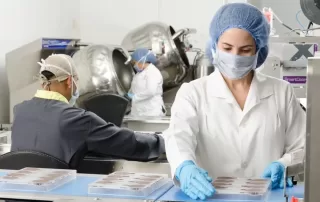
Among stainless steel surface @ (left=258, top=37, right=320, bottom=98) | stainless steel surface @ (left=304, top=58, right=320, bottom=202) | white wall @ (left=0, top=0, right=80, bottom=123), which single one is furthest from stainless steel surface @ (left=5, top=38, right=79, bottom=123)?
stainless steel surface @ (left=304, top=58, right=320, bottom=202)

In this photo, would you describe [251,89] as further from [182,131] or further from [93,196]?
[93,196]

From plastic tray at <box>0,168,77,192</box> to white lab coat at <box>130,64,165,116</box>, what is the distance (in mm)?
1737

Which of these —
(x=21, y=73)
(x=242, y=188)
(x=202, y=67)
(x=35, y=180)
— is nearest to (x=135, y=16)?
(x=202, y=67)

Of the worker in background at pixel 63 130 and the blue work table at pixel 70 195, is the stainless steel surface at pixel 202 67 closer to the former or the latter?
the worker in background at pixel 63 130

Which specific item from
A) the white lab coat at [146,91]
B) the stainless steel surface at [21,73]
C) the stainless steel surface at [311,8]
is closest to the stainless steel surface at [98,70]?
the white lab coat at [146,91]

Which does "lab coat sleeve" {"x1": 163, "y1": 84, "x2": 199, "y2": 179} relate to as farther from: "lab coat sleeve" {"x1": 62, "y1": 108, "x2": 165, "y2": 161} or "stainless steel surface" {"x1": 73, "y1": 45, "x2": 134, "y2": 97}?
"stainless steel surface" {"x1": 73, "y1": 45, "x2": 134, "y2": 97}

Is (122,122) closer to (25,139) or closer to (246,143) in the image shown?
(25,139)

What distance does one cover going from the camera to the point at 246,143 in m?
1.50

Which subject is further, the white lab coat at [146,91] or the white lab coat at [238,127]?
the white lab coat at [146,91]

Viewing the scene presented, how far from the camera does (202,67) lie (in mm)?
3268

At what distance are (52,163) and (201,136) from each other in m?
0.48

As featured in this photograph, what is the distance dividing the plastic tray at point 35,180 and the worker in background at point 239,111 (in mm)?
296

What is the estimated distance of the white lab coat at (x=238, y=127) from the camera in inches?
59.2

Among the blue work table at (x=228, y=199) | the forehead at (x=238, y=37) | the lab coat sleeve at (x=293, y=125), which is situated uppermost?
the forehead at (x=238, y=37)
